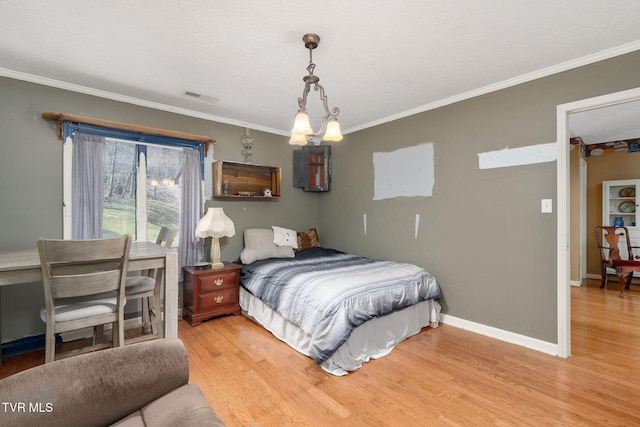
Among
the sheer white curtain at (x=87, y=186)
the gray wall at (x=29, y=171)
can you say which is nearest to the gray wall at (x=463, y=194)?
the gray wall at (x=29, y=171)

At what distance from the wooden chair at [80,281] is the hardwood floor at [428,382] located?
762 mm

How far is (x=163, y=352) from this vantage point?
1.18 m

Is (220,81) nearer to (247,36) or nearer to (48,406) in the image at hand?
(247,36)

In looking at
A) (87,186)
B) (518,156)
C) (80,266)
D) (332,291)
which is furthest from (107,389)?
(518,156)

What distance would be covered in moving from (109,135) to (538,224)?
4130 mm

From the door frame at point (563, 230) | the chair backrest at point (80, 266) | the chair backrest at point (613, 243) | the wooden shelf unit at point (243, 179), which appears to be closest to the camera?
the chair backrest at point (80, 266)

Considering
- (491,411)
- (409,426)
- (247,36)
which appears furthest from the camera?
(247,36)

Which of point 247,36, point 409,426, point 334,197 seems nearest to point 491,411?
point 409,426

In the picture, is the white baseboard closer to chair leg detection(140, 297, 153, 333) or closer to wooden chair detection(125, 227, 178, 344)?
wooden chair detection(125, 227, 178, 344)

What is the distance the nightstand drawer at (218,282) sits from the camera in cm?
310

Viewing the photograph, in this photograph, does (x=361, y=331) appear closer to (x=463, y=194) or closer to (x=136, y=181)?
(x=463, y=194)

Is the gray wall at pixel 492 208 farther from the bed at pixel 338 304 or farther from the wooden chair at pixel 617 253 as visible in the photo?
the wooden chair at pixel 617 253

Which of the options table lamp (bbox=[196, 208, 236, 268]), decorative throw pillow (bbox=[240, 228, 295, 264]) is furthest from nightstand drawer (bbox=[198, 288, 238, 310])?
decorative throw pillow (bbox=[240, 228, 295, 264])

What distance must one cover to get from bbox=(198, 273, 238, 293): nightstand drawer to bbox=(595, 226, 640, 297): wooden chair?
17.4ft
